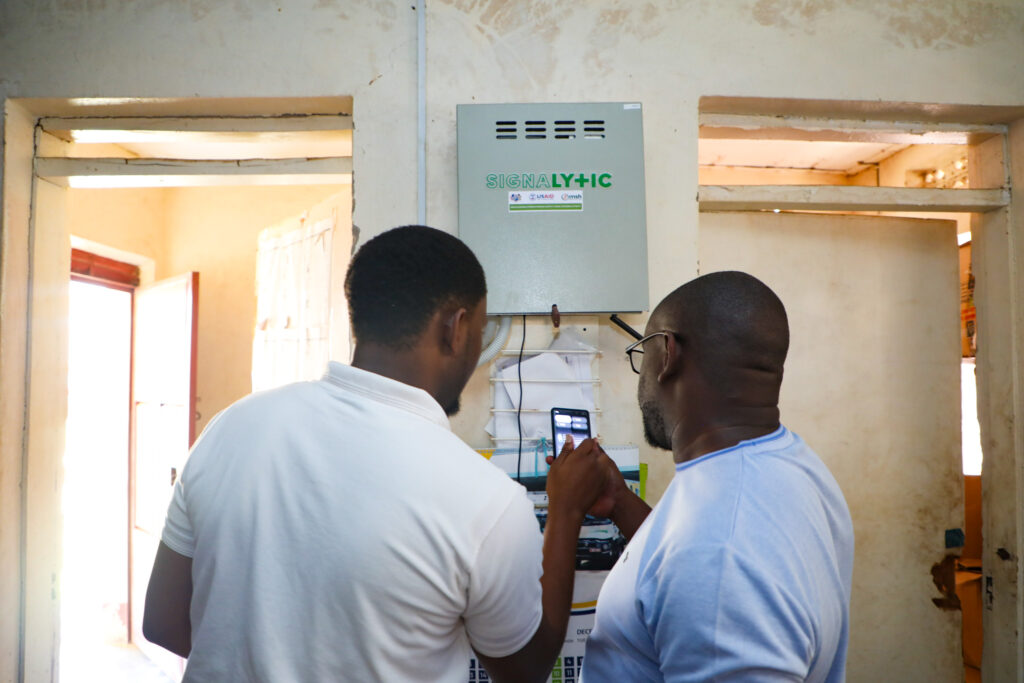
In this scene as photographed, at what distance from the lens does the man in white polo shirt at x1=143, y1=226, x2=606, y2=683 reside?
85cm

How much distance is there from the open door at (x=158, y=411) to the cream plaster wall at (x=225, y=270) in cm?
31

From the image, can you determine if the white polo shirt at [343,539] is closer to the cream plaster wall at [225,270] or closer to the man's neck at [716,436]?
the man's neck at [716,436]

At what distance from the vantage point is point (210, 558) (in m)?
0.90

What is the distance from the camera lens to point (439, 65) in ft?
5.91

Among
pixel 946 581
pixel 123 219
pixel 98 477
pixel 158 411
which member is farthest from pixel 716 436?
pixel 98 477

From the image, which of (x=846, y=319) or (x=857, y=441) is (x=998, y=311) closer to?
(x=846, y=319)

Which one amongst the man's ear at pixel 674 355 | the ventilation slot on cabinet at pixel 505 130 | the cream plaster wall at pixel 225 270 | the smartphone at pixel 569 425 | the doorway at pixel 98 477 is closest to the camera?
the man's ear at pixel 674 355

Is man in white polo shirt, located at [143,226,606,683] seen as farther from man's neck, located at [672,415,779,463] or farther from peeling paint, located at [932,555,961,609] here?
peeling paint, located at [932,555,961,609]

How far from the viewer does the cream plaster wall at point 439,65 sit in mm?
1798

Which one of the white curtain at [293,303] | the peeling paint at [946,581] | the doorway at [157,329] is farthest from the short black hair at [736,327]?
the doorway at [157,329]

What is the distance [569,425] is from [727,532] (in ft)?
2.54

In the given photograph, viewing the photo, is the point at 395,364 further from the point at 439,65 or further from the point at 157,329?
the point at 157,329

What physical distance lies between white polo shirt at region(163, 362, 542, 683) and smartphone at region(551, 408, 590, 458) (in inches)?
25.2

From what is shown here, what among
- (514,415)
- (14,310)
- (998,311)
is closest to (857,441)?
(998,311)
